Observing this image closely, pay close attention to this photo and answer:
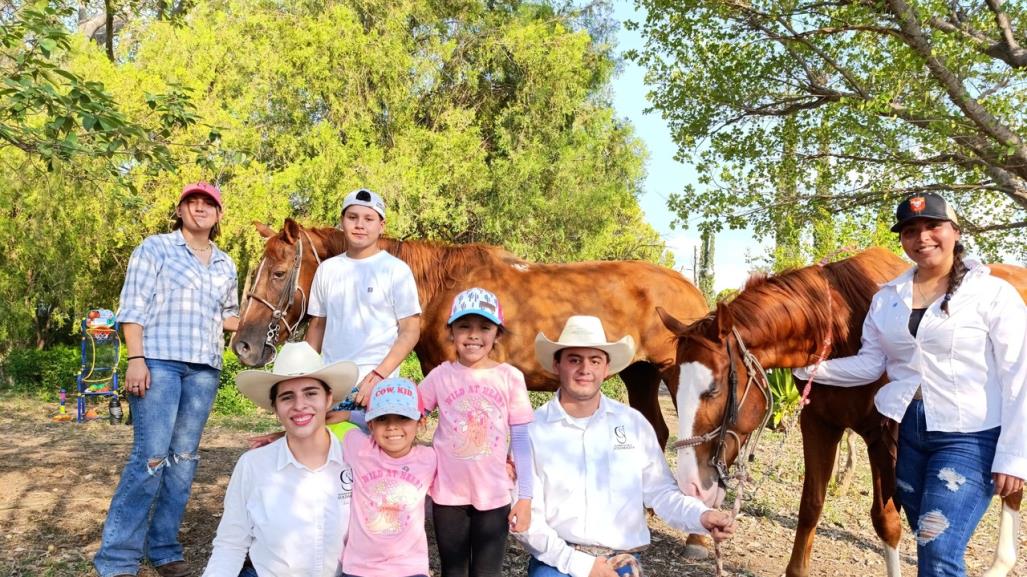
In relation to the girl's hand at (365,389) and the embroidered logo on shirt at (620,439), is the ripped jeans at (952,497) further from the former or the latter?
the girl's hand at (365,389)

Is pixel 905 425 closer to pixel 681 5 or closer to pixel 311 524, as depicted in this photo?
pixel 311 524

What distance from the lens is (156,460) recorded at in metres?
3.66

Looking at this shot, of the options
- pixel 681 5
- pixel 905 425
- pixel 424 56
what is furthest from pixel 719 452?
pixel 424 56

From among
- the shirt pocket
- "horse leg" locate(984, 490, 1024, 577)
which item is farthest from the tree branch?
the shirt pocket

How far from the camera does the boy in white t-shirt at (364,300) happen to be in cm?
348

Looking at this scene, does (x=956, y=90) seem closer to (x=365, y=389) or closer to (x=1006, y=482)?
(x=1006, y=482)

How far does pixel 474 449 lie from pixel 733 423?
1.19 m

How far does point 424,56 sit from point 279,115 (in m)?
4.40

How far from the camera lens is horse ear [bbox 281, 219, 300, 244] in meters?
4.39

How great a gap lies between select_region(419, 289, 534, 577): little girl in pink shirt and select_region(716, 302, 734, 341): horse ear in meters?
0.98

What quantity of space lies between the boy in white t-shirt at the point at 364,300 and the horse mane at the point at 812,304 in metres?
1.63

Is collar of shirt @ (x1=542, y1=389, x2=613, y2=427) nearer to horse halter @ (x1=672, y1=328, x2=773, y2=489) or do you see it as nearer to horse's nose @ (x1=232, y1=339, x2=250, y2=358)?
horse halter @ (x1=672, y1=328, x2=773, y2=489)

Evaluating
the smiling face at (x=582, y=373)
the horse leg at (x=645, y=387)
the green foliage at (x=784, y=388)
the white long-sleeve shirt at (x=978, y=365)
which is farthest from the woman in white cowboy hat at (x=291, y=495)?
the green foliage at (x=784, y=388)

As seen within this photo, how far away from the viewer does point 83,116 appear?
3998 mm
